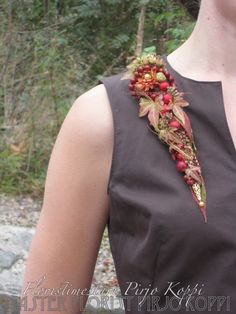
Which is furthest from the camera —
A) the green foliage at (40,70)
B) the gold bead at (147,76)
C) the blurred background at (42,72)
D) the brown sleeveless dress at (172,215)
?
the green foliage at (40,70)

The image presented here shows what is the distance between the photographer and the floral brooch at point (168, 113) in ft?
3.32

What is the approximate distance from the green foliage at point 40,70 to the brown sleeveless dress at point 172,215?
264 cm

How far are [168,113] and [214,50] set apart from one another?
15 centimetres

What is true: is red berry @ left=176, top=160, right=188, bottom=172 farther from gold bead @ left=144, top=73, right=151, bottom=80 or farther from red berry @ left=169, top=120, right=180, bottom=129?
gold bead @ left=144, top=73, right=151, bottom=80

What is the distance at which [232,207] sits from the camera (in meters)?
1.00

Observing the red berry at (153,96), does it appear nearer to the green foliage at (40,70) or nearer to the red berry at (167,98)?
the red berry at (167,98)

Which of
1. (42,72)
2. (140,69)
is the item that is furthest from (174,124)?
(42,72)

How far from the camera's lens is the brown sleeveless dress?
0.99 meters

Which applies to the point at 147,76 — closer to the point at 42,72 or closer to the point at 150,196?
the point at 150,196

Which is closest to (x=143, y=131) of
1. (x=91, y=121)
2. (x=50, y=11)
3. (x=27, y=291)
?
(x=91, y=121)

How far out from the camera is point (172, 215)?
3.26 feet

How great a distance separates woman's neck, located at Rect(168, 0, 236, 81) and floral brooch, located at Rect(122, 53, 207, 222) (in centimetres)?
5

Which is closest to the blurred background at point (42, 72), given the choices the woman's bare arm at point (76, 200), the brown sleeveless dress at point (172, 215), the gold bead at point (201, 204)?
the woman's bare arm at point (76, 200)

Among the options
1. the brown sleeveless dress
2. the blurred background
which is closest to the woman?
the brown sleeveless dress
